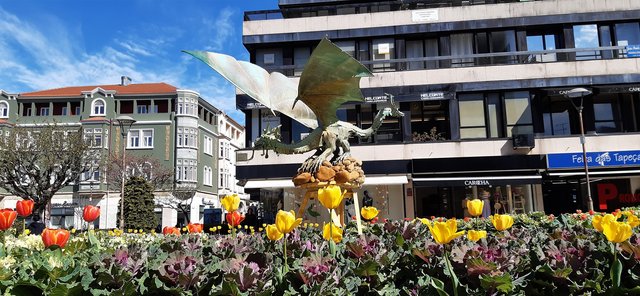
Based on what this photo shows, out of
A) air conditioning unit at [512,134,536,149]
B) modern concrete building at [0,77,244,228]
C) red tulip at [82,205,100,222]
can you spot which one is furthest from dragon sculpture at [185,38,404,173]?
modern concrete building at [0,77,244,228]

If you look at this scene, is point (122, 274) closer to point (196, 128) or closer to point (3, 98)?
point (196, 128)

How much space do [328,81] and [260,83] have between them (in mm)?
1719

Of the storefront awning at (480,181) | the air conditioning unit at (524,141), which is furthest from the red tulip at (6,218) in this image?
the air conditioning unit at (524,141)

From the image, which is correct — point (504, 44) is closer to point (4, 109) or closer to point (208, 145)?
point (208, 145)

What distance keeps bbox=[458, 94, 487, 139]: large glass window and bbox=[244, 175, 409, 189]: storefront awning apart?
14.3 ft

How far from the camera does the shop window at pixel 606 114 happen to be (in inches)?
1003

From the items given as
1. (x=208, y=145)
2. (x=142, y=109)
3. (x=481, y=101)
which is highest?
(x=142, y=109)

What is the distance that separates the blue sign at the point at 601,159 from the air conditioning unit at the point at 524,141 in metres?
1.48

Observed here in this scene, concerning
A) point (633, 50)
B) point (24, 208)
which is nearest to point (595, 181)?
point (633, 50)

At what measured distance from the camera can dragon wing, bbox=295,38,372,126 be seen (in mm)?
Answer: 8328

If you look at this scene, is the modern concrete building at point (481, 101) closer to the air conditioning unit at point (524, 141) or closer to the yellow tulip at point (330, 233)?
the air conditioning unit at point (524, 141)

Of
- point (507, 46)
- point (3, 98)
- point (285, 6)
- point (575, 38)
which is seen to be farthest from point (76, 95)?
point (575, 38)

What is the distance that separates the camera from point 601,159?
23.2 metres

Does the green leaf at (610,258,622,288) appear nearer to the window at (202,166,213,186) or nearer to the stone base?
the stone base
